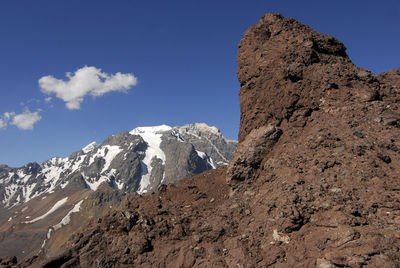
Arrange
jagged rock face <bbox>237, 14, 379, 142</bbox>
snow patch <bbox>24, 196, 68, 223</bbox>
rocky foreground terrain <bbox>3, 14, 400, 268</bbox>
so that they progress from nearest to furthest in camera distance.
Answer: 1. rocky foreground terrain <bbox>3, 14, 400, 268</bbox>
2. jagged rock face <bbox>237, 14, 379, 142</bbox>
3. snow patch <bbox>24, 196, 68, 223</bbox>

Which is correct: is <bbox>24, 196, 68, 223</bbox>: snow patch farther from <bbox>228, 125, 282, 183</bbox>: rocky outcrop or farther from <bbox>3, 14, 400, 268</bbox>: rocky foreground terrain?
<bbox>228, 125, 282, 183</bbox>: rocky outcrop

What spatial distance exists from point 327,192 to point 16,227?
196m

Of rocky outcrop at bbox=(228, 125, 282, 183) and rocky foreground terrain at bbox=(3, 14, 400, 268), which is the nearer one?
rocky foreground terrain at bbox=(3, 14, 400, 268)

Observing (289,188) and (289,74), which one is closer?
(289,188)

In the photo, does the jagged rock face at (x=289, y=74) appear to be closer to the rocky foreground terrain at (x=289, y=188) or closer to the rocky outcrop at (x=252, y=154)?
the rocky foreground terrain at (x=289, y=188)

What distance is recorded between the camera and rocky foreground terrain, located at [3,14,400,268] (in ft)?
27.8

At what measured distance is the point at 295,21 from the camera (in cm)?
1758

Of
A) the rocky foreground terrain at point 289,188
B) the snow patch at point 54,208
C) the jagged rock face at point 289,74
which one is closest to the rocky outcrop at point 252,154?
the rocky foreground terrain at point 289,188

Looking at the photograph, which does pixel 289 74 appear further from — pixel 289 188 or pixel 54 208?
pixel 54 208

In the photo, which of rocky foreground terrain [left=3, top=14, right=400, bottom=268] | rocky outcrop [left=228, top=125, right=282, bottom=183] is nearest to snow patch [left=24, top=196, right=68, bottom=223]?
rocky foreground terrain [left=3, top=14, right=400, bottom=268]

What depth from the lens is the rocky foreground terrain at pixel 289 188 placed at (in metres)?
8.48

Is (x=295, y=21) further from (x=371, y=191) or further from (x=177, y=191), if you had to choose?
(x=177, y=191)

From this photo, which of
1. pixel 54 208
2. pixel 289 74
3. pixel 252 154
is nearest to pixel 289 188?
pixel 252 154

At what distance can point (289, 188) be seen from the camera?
10.8 m
